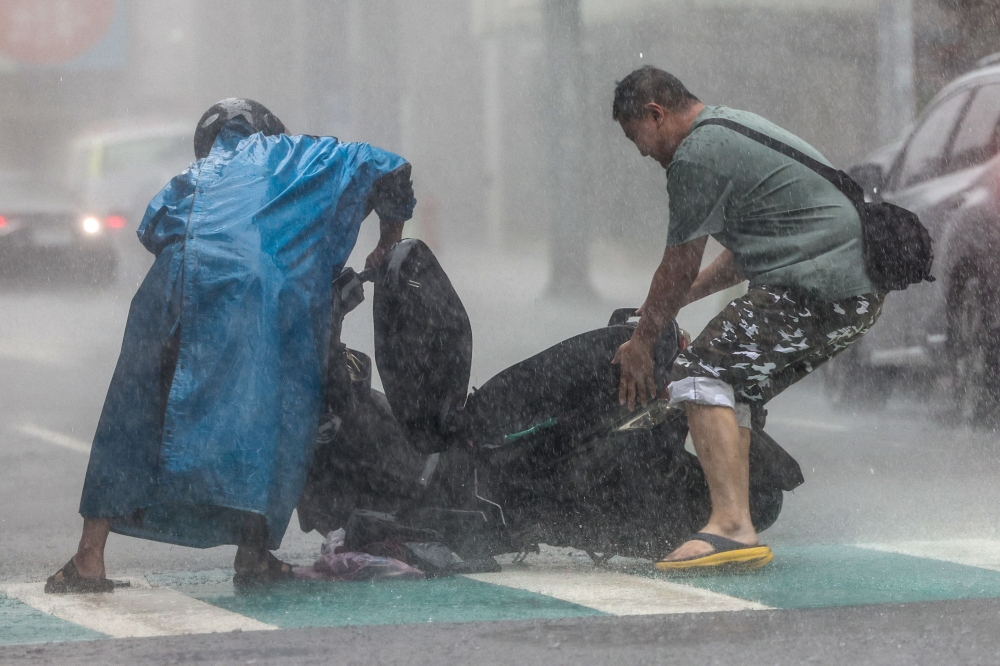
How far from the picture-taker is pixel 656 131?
4.00 m

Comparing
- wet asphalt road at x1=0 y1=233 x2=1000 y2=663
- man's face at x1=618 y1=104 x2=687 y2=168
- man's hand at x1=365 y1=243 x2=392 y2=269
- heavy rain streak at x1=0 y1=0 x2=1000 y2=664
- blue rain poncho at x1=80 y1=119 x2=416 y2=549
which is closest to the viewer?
wet asphalt road at x1=0 y1=233 x2=1000 y2=663

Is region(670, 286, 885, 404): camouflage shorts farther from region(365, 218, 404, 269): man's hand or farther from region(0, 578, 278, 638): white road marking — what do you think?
region(0, 578, 278, 638): white road marking

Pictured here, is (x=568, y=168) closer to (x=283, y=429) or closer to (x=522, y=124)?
(x=522, y=124)

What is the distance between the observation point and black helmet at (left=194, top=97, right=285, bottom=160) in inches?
156

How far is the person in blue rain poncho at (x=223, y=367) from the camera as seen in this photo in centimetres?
355

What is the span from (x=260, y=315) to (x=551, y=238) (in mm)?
3656

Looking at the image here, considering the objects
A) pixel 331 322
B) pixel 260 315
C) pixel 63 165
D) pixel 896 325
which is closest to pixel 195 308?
pixel 260 315

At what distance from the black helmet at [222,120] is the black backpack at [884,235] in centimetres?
125

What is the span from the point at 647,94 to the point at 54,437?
338 centimetres

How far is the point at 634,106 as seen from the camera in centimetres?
398

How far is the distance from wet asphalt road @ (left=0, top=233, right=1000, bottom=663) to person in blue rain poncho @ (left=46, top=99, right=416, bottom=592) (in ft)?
1.85

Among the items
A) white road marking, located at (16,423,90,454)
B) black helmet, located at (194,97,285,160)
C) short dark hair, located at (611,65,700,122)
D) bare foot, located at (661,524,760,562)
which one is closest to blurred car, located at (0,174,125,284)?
white road marking, located at (16,423,90,454)

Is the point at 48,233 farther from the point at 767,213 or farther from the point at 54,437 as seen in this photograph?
the point at 767,213

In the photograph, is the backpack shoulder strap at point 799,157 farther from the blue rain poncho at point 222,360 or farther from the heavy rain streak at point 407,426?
the blue rain poncho at point 222,360
